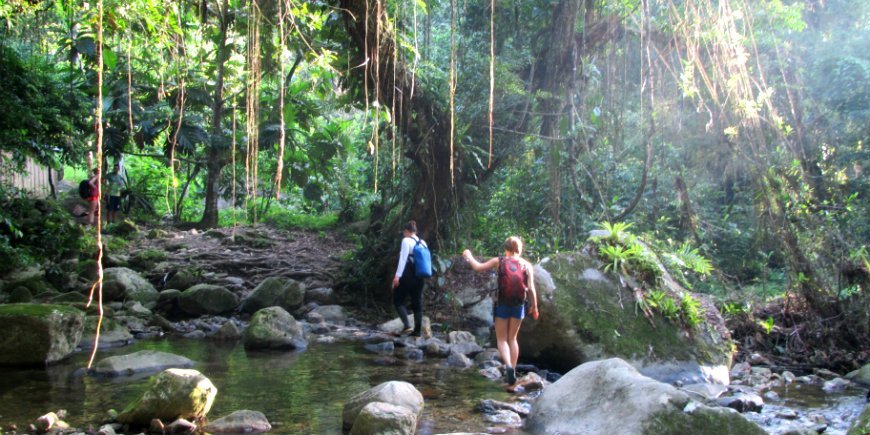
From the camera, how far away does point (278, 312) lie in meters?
10.0

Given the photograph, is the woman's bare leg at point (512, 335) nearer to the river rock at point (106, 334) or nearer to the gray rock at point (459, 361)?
the gray rock at point (459, 361)

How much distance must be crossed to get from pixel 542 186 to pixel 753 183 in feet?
10.9

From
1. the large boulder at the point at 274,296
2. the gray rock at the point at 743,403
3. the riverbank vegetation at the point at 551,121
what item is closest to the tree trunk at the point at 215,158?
the riverbank vegetation at the point at 551,121

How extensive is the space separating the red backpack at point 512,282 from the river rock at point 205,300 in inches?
260

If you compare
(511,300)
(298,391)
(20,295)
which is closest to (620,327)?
(511,300)

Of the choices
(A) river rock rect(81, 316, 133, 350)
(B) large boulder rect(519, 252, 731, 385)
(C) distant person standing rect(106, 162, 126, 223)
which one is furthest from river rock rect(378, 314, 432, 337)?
(C) distant person standing rect(106, 162, 126, 223)

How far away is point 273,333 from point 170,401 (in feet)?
13.3

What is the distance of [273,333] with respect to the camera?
9.54 m

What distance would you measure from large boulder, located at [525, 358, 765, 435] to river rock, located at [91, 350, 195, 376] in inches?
167

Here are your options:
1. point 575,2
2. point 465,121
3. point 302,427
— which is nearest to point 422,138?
point 465,121

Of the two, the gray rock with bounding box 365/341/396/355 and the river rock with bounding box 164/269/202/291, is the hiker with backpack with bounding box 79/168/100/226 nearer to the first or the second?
the river rock with bounding box 164/269/202/291

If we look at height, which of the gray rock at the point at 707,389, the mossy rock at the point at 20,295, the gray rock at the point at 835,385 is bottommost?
the gray rock at the point at 835,385

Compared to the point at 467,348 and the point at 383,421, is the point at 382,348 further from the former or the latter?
the point at 383,421

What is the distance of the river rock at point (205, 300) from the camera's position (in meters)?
12.1
